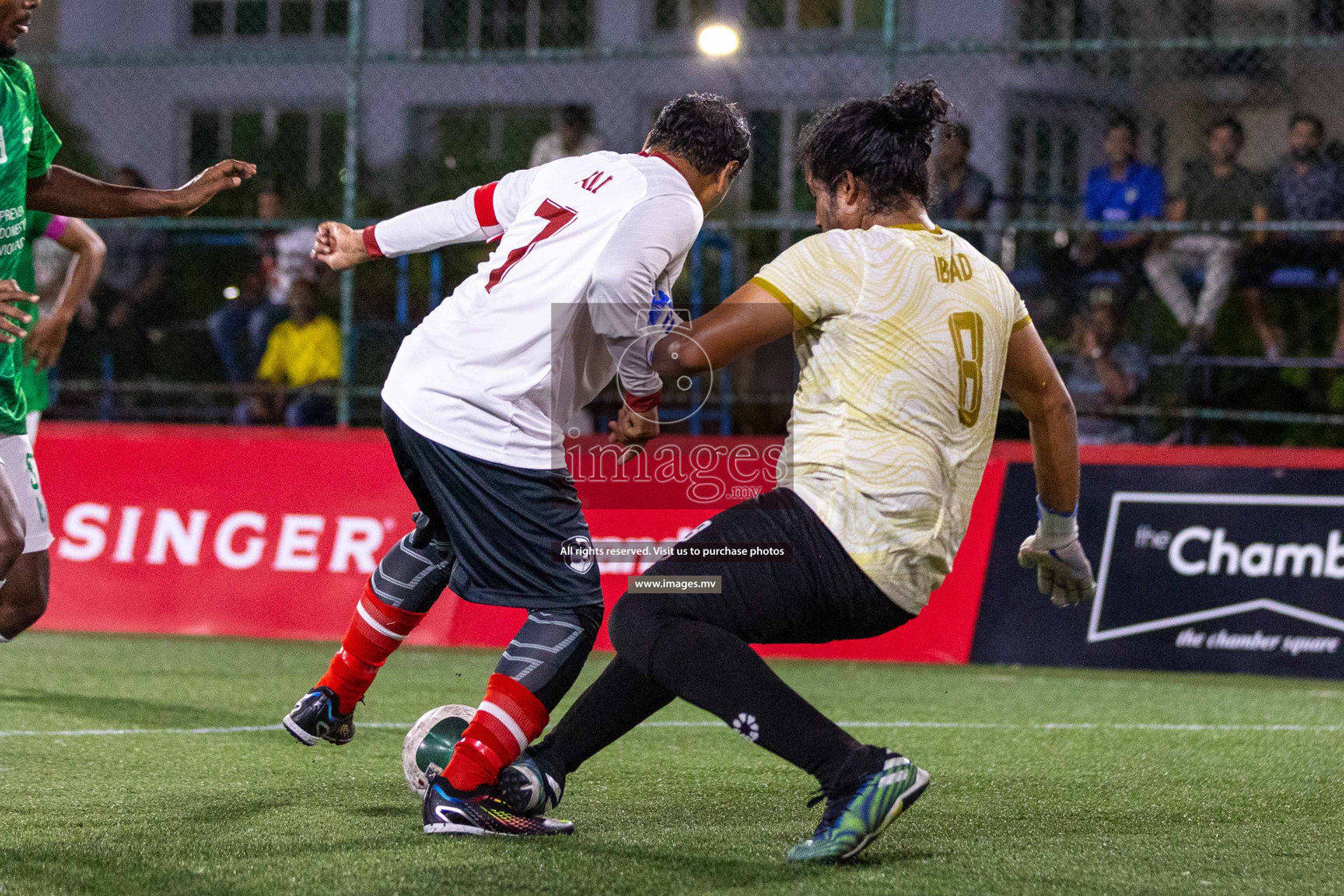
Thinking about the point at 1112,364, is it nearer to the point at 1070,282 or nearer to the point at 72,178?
the point at 1070,282

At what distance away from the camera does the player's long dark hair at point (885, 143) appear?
142 inches

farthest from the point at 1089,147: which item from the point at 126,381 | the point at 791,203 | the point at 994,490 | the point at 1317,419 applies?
the point at 126,381

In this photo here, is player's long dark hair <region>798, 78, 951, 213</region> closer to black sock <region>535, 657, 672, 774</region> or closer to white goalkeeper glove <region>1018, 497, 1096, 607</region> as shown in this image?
white goalkeeper glove <region>1018, 497, 1096, 607</region>

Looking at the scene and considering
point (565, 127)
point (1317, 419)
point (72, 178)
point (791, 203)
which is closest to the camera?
point (72, 178)

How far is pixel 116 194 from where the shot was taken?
16.2ft

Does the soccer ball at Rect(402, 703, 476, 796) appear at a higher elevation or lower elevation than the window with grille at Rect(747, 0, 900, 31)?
lower

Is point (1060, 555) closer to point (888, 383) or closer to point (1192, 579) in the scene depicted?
point (888, 383)

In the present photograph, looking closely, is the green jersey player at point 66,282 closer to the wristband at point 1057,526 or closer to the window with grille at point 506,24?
the wristband at point 1057,526

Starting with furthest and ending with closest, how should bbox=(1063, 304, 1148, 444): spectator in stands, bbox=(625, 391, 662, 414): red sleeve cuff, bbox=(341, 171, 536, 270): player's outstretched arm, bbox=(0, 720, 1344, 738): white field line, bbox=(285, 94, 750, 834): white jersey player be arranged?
bbox=(1063, 304, 1148, 444): spectator in stands, bbox=(0, 720, 1344, 738): white field line, bbox=(341, 171, 536, 270): player's outstretched arm, bbox=(285, 94, 750, 834): white jersey player, bbox=(625, 391, 662, 414): red sleeve cuff

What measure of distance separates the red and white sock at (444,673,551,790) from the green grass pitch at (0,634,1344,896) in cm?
16

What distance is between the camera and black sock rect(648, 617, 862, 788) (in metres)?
3.53

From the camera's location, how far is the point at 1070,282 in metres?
10.2

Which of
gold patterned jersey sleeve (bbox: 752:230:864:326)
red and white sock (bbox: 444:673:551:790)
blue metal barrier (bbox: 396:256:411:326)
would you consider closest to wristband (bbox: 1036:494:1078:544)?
gold patterned jersey sleeve (bbox: 752:230:864:326)

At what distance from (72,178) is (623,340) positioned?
2.05 m
